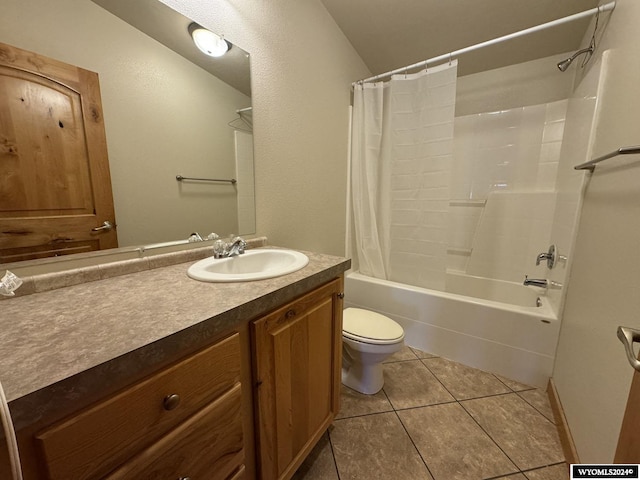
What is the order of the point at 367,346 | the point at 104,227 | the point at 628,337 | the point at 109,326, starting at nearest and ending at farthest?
the point at 628,337, the point at 109,326, the point at 104,227, the point at 367,346

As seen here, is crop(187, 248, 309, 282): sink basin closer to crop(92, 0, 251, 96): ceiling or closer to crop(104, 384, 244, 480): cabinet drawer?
crop(104, 384, 244, 480): cabinet drawer

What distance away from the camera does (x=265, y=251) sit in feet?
4.00

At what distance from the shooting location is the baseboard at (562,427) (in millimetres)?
1063

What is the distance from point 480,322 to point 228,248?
1.61 m

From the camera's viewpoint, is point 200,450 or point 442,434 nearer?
point 200,450

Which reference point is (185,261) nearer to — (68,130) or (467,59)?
(68,130)

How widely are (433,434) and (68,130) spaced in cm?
188

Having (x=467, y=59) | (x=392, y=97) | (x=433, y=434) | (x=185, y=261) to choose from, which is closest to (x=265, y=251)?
(x=185, y=261)

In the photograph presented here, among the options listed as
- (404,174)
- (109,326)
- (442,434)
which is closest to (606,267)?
(442,434)

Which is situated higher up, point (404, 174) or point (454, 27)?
point (454, 27)

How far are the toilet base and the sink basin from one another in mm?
818

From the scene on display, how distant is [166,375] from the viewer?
510 mm

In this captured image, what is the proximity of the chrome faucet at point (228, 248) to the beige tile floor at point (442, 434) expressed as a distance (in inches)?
38.0

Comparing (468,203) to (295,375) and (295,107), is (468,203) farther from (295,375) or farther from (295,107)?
(295,375)
